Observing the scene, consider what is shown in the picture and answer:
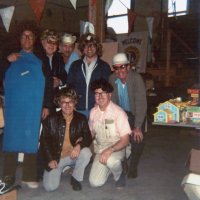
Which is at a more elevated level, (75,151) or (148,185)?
(75,151)

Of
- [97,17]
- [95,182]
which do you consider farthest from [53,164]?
[97,17]

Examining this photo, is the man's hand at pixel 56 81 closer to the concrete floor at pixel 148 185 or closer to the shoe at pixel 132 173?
the concrete floor at pixel 148 185

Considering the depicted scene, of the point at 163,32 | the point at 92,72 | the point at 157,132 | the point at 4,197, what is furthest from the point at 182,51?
the point at 4,197

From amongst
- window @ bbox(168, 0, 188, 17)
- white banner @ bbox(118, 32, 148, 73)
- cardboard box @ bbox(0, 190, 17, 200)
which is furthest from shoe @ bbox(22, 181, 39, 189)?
window @ bbox(168, 0, 188, 17)

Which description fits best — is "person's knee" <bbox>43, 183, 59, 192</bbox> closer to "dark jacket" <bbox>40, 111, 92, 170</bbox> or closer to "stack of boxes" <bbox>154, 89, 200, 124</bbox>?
"dark jacket" <bbox>40, 111, 92, 170</bbox>

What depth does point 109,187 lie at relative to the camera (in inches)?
132

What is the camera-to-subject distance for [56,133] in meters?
3.26

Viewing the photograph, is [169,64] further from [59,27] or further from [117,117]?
[117,117]

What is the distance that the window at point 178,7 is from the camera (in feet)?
33.6

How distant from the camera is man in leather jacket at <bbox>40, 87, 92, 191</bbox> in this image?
3219 millimetres

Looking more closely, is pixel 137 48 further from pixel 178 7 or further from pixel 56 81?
pixel 56 81

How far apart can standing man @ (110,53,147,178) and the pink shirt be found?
0.22 meters

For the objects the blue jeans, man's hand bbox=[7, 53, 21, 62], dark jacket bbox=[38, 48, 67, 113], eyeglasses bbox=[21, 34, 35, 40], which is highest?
eyeglasses bbox=[21, 34, 35, 40]

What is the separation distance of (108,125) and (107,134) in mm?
97
